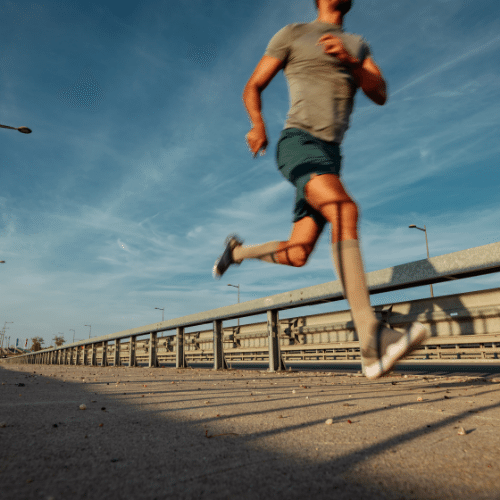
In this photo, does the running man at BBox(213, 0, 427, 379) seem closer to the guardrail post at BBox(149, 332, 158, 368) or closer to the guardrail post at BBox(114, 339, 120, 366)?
the guardrail post at BBox(149, 332, 158, 368)

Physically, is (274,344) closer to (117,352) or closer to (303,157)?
(303,157)

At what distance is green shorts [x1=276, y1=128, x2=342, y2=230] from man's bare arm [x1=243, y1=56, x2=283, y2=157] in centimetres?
16

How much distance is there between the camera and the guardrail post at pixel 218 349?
40.6 ft

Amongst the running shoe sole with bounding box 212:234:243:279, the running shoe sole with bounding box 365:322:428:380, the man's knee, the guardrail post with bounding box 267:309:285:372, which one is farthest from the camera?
the guardrail post with bounding box 267:309:285:372

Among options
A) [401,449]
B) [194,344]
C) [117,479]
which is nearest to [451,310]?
[401,449]

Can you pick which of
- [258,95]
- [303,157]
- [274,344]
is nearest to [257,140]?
[258,95]

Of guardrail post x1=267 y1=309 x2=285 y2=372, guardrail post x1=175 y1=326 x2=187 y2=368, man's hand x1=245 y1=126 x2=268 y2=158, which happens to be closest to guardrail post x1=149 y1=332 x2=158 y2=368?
guardrail post x1=175 y1=326 x2=187 y2=368

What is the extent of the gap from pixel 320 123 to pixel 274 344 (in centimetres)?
839

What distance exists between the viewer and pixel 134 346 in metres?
18.4

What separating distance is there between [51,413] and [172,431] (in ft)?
4.02

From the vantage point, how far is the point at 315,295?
8594 millimetres

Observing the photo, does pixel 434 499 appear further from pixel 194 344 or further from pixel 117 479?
pixel 194 344

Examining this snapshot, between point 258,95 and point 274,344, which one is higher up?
point 258,95

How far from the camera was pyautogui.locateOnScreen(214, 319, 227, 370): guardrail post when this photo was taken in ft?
40.6
